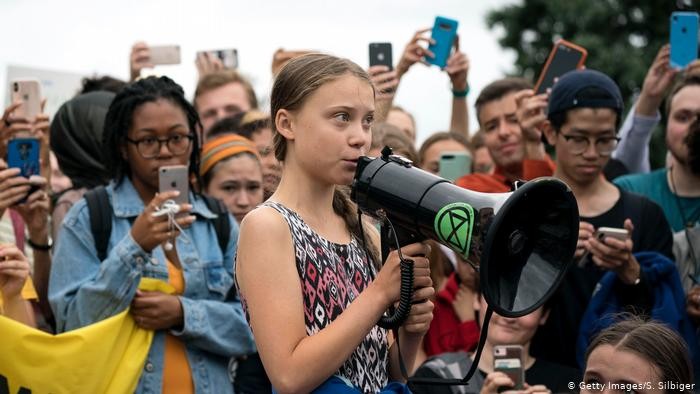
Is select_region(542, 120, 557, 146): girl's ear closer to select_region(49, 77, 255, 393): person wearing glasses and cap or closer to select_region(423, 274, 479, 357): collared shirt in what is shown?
select_region(423, 274, 479, 357): collared shirt

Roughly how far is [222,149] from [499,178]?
148 centimetres

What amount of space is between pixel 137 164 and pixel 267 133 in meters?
1.53

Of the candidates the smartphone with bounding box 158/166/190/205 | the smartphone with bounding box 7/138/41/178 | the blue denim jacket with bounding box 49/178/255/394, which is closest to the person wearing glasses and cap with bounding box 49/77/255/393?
the blue denim jacket with bounding box 49/178/255/394

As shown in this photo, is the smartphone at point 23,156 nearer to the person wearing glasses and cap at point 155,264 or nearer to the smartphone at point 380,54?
the person wearing glasses and cap at point 155,264

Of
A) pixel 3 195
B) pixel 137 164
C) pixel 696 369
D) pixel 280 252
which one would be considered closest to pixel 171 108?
pixel 137 164

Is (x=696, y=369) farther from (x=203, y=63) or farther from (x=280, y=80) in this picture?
(x=203, y=63)

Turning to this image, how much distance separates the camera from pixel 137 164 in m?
5.41

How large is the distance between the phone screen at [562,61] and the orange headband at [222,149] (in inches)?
66.5

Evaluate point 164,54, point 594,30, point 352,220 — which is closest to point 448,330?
point 352,220

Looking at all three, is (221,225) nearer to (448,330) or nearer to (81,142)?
(81,142)

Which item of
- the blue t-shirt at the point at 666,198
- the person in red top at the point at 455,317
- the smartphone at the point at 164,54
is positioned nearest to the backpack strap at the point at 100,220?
the person in red top at the point at 455,317

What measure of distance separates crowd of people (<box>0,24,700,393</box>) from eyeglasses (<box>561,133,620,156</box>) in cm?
1

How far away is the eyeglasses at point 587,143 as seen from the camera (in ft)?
19.3

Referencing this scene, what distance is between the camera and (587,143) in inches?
231
